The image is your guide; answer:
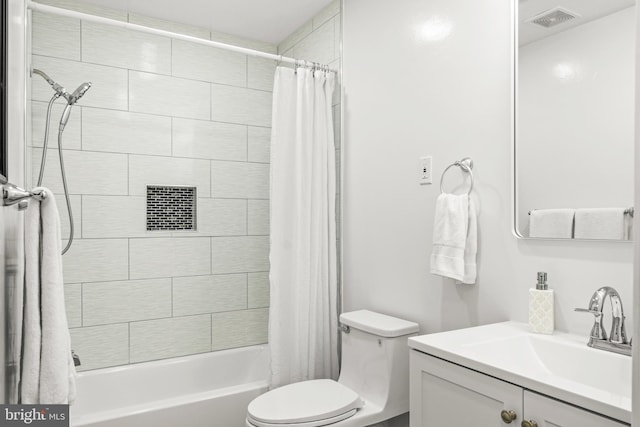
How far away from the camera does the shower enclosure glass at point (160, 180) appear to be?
2529 millimetres

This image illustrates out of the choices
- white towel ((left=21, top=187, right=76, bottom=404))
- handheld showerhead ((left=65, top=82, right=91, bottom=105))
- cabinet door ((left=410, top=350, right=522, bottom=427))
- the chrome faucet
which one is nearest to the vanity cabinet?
cabinet door ((left=410, top=350, right=522, bottom=427))

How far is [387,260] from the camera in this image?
87.7 inches

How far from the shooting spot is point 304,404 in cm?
182

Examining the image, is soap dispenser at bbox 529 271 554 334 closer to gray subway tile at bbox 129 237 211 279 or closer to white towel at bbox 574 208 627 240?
white towel at bbox 574 208 627 240

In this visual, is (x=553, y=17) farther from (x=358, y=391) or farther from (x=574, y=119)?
(x=358, y=391)

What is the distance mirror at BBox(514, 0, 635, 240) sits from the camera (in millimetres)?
1308

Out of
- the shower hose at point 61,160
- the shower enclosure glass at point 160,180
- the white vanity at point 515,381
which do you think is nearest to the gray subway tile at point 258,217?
the shower enclosure glass at point 160,180

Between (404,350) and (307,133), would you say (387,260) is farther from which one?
(307,133)

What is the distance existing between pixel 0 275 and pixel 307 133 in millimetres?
1734


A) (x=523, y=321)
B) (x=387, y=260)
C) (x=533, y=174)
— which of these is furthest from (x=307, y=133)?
(x=523, y=321)

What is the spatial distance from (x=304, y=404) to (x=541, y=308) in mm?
997

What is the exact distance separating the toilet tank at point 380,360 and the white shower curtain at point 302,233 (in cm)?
32

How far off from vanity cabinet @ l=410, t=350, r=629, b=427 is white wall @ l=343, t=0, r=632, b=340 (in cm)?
47

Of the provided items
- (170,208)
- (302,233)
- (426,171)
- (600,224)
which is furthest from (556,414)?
(170,208)
